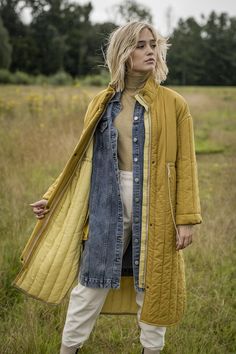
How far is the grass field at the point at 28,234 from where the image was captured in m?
2.79

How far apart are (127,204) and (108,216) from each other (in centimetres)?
12

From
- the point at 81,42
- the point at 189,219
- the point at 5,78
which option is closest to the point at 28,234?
the point at 189,219

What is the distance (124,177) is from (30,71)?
133ft

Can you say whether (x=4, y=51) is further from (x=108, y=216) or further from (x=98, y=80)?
(x=108, y=216)

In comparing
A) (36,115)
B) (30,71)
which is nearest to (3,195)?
(36,115)

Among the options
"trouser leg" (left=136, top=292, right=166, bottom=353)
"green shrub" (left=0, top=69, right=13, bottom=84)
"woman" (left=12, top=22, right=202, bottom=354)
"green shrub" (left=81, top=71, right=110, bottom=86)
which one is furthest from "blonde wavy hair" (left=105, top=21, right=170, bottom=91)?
"green shrub" (left=0, top=69, right=13, bottom=84)

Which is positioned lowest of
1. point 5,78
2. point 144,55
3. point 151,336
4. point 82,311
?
point 5,78

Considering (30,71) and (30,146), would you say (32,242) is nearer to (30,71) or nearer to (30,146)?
(30,146)

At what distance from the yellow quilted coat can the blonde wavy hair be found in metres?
0.09

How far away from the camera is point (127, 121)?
227 centimetres

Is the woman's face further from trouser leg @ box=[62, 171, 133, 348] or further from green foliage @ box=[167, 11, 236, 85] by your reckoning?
green foliage @ box=[167, 11, 236, 85]

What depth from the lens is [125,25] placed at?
7.27 ft

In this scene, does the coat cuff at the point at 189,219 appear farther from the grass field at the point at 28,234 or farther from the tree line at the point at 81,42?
the tree line at the point at 81,42

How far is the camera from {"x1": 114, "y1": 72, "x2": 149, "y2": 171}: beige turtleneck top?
2.27 meters
